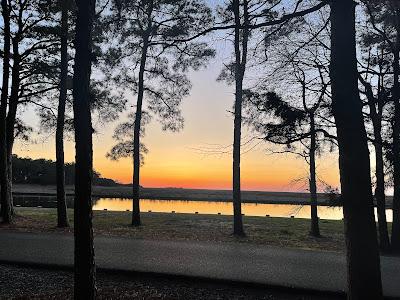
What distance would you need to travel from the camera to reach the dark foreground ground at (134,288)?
7.15 m

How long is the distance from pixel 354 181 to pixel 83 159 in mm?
4124

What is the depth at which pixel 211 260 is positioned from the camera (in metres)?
9.75

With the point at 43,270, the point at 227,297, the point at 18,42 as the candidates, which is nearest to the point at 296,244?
the point at 227,297

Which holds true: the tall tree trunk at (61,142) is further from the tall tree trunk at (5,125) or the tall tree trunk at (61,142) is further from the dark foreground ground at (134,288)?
the dark foreground ground at (134,288)

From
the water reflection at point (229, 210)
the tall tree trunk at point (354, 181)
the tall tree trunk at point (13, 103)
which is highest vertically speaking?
the tall tree trunk at point (13, 103)

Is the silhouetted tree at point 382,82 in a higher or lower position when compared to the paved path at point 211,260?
higher

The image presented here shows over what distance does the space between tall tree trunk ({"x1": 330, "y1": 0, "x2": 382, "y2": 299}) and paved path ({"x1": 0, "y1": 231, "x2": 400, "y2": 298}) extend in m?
2.23

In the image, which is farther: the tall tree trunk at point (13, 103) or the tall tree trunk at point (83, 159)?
the tall tree trunk at point (13, 103)

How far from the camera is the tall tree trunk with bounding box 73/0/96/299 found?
253 inches

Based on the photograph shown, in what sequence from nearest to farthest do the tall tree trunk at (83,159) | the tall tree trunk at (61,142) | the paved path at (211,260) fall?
the tall tree trunk at (83,159) < the paved path at (211,260) < the tall tree trunk at (61,142)

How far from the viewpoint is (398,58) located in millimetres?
14234

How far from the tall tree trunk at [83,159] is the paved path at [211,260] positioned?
218 centimetres

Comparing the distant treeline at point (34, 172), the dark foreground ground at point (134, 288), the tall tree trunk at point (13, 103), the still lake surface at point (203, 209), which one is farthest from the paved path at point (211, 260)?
the distant treeline at point (34, 172)

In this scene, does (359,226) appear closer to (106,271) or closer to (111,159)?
(106,271)
